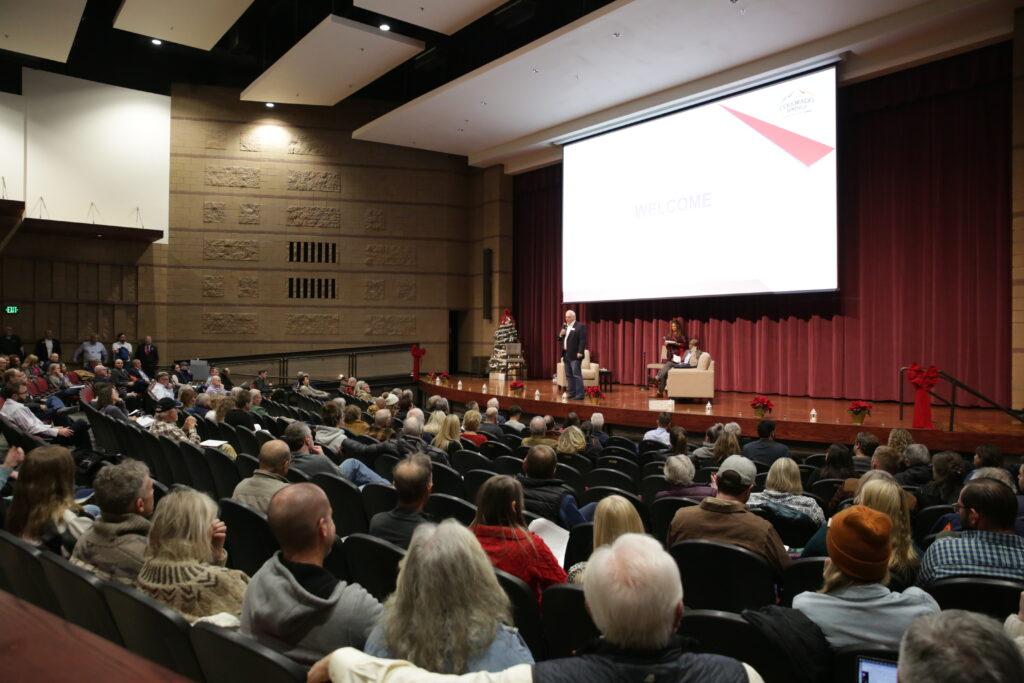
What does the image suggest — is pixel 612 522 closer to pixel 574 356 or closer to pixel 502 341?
pixel 574 356

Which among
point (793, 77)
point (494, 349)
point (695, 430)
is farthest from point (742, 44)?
point (494, 349)

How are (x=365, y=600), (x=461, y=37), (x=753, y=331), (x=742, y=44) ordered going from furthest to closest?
(x=461, y=37) → (x=753, y=331) → (x=742, y=44) → (x=365, y=600)

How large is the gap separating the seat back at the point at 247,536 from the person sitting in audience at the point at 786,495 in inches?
→ 85.5

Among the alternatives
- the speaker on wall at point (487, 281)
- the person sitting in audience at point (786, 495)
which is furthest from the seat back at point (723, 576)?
the speaker on wall at point (487, 281)

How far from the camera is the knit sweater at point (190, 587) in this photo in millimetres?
2105

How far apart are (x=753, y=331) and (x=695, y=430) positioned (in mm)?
3762

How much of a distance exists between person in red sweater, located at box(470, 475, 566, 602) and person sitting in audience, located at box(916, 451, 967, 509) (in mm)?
2569

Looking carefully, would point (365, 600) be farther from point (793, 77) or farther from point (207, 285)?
point (207, 285)

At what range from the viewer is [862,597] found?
2.00 metres

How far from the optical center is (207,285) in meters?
16.1

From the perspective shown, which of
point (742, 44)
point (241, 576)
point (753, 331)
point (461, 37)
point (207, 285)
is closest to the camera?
point (241, 576)

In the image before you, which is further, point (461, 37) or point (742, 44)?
point (461, 37)

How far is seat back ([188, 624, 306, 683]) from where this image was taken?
1.29 metres

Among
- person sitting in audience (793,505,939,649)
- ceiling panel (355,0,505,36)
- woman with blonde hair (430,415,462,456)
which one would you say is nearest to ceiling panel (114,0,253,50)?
ceiling panel (355,0,505,36)
